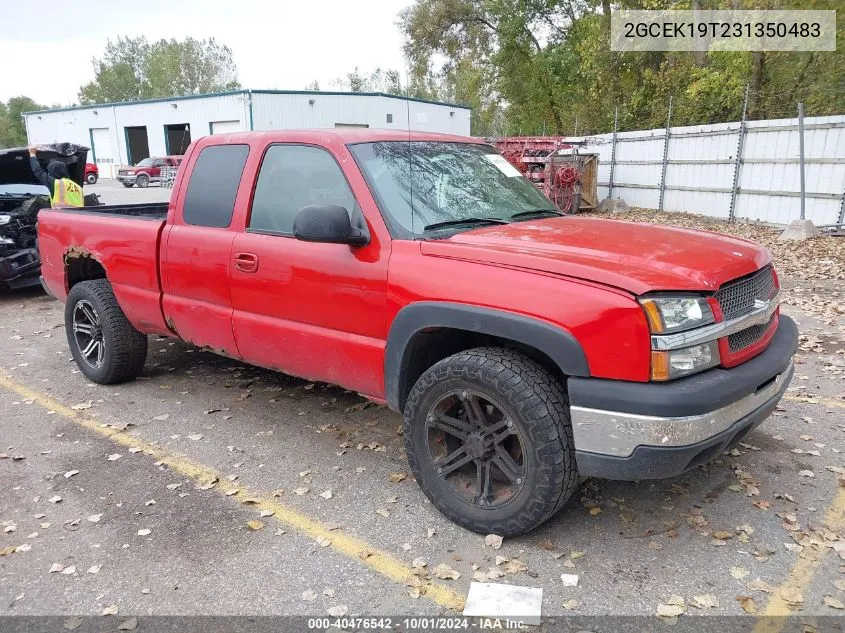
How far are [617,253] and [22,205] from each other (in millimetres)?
8808

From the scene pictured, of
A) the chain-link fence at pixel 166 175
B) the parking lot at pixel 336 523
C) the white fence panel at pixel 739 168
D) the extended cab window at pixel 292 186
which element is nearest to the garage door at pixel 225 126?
the chain-link fence at pixel 166 175

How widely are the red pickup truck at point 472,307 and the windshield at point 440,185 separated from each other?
14 millimetres

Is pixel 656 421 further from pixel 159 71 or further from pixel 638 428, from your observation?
pixel 159 71

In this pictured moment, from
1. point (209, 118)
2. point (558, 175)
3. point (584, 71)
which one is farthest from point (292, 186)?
point (209, 118)

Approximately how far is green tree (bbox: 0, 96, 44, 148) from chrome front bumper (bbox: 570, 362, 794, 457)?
79650mm

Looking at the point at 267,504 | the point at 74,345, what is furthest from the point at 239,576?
the point at 74,345

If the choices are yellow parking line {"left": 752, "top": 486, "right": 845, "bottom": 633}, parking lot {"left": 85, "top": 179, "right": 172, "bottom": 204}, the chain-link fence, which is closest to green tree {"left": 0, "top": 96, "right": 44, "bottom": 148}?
the chain-link fence

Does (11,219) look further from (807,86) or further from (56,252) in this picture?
(807,86)

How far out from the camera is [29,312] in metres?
8.25

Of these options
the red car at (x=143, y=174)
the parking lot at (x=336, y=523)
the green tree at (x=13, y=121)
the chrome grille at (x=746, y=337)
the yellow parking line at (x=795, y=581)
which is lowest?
the yellow parking line at (x=795, y=581)

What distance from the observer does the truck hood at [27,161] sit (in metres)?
8.99

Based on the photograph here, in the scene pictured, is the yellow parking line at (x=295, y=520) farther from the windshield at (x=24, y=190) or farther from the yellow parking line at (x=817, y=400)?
the windshield at (x=24, y=190)

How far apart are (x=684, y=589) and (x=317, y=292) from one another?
2332 millimetres

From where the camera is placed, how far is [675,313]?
2.68m
